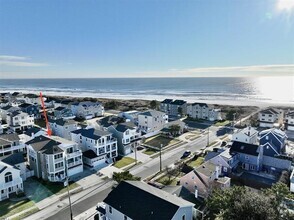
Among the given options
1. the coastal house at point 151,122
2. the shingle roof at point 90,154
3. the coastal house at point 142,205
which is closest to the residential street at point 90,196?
the coastal house at point 142,205

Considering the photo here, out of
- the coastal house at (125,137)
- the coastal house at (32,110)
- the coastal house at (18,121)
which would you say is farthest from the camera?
the coastal house at (32,110)

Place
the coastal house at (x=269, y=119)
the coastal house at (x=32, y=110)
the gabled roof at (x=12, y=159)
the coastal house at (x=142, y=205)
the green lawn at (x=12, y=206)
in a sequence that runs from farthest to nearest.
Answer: the coastal house at (x=32, y=110) < the coastal house at (x=269, y=119) < the gabled roof at (x=12, y=159) < the green lawn at (x=12, y=206) < the coastal house at (x=142, y=205)

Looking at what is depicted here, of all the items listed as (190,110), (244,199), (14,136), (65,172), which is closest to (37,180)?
(65,172)

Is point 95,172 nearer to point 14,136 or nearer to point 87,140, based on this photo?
point 87,140

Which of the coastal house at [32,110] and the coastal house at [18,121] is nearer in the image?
the coastal house at [18,121]

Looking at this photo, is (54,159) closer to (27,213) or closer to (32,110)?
(27,213)

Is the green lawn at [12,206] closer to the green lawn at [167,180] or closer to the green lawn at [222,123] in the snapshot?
the green lawn at [167,180]
